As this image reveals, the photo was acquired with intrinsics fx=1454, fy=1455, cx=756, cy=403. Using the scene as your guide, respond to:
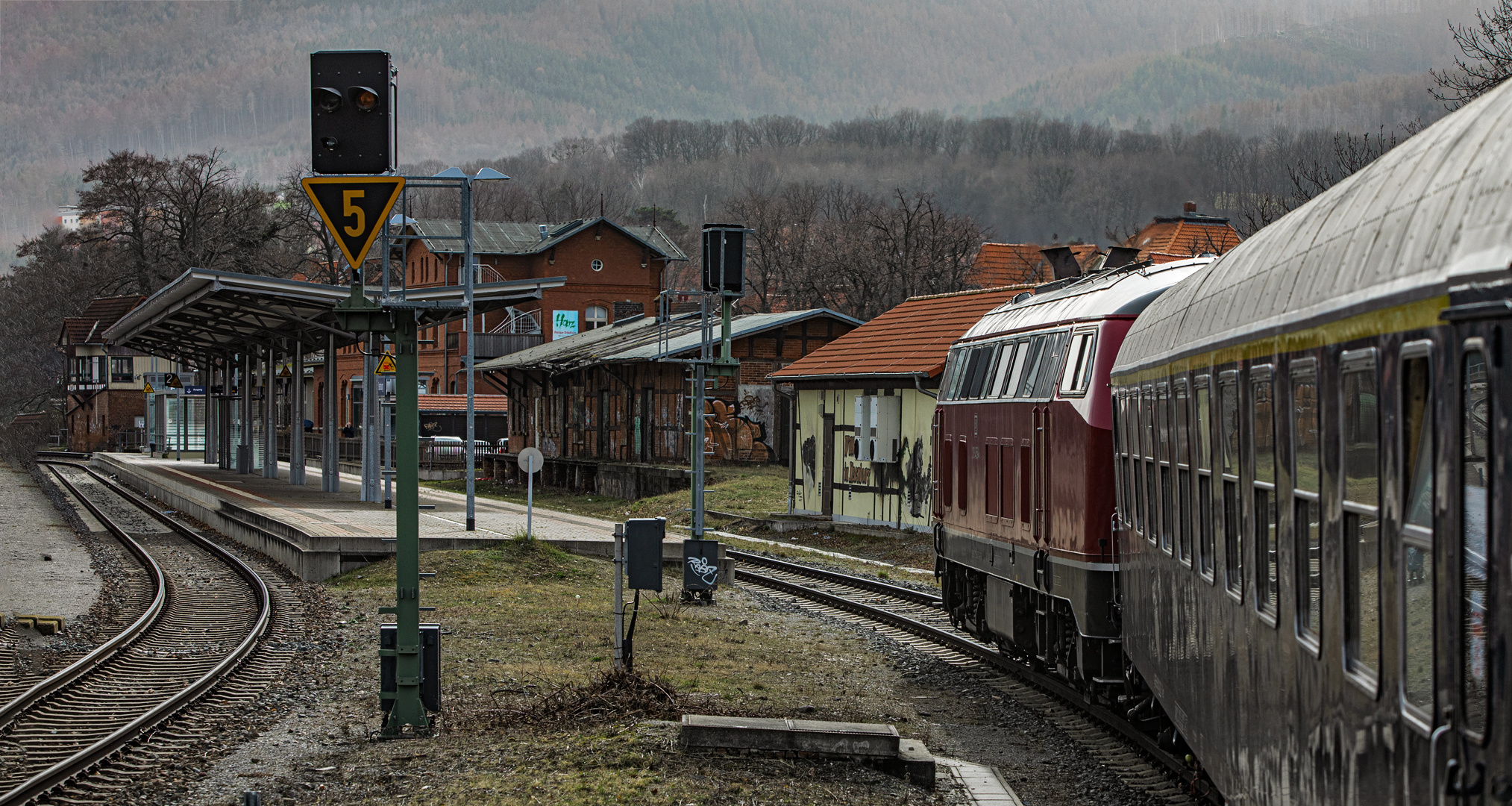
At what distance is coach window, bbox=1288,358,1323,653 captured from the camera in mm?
4691

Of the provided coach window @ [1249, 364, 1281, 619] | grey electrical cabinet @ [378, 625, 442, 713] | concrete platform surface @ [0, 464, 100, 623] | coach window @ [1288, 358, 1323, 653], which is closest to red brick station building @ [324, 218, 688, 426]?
concrete platform surface @ [0, 464, 100, 623]

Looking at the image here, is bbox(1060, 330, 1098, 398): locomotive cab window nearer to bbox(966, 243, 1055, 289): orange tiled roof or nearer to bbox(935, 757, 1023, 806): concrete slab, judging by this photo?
bbox(935, 757, 1023, 806): concrete slab

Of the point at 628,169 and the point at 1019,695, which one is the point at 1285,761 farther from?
the point at 628,169

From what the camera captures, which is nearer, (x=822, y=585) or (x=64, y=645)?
(x=64, y=645)

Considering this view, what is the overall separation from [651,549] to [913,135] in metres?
131

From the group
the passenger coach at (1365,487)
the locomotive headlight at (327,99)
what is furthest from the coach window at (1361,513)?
the locomotive headlight at (327,99)

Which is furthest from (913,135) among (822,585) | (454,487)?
(822,585)

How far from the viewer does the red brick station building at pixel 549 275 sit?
73.1 meters

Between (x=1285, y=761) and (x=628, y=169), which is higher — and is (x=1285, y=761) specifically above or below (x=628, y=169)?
below

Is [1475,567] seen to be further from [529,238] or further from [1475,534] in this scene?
[529,238]

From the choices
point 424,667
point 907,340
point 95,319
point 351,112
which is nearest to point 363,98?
point 351,112

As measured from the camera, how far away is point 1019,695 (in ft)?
46.4

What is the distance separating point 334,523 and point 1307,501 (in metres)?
24.0

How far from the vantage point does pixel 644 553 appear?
1341cm
